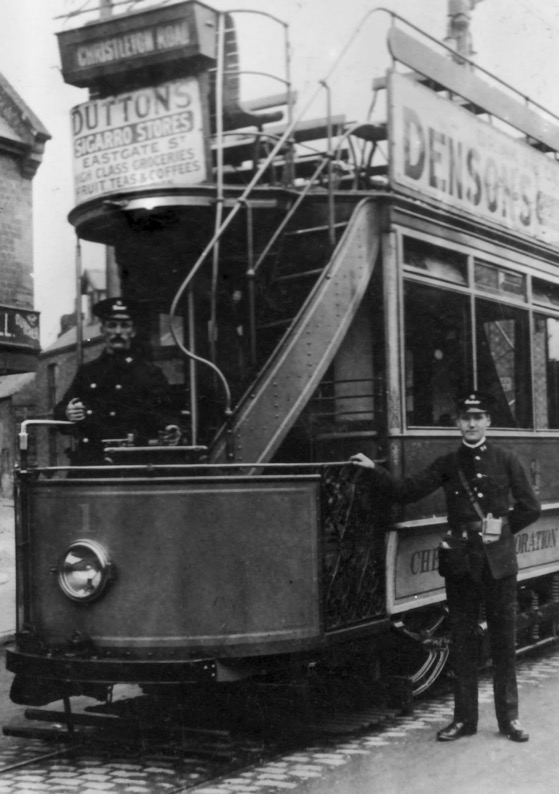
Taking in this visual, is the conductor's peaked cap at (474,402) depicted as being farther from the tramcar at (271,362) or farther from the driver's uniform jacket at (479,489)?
the tramcar at (271,362)

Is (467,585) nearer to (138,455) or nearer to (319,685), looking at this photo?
(319,685)

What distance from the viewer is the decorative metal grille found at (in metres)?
5.25

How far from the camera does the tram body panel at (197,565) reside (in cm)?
485

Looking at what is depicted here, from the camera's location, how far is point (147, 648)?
484cm

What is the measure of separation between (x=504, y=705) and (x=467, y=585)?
25.1 inches

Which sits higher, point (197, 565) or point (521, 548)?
point (197, 565)

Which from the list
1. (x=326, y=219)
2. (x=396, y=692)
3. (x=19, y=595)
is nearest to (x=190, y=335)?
(x=326, y=219)

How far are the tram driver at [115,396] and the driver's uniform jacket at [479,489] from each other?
1238 millimetres

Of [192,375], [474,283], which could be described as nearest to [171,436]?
[192,375]

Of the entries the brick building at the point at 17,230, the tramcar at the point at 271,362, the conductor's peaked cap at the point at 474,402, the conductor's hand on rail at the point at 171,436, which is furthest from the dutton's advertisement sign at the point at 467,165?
the brick building at the point at 17,230

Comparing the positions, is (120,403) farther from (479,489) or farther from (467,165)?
(467,165)

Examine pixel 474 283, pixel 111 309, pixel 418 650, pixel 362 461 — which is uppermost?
pixel 474 283

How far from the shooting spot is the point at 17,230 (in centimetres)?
1584

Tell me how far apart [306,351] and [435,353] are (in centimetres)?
139
